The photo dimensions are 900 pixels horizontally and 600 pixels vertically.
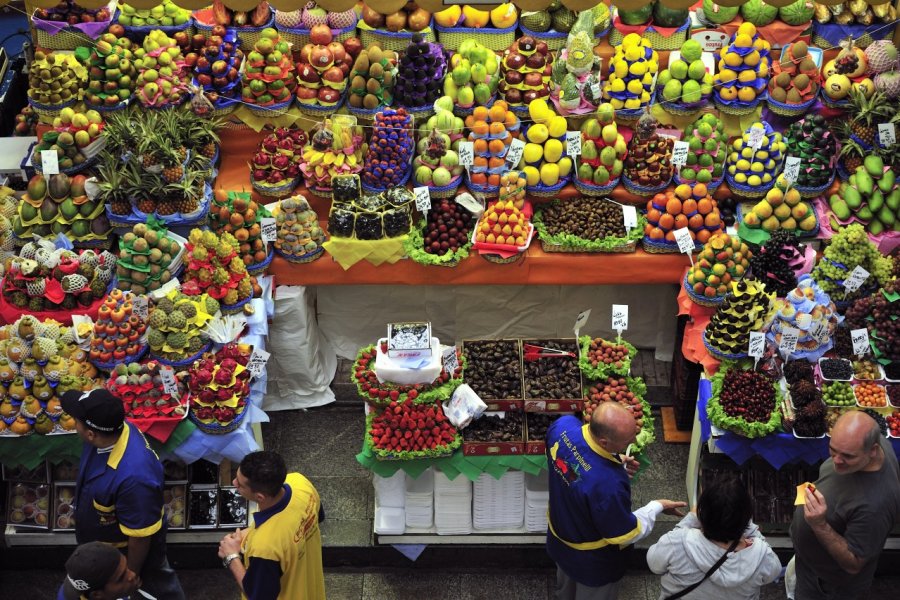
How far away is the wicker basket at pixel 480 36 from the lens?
7.10 m

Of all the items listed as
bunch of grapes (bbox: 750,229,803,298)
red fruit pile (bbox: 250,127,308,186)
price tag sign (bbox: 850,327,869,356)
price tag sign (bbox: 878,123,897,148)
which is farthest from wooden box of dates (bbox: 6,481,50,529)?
price tag sign (bbox: 878,123,897,148)

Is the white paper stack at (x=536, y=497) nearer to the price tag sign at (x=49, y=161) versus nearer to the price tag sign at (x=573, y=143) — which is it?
the price tag sign at (x=573, y=143)

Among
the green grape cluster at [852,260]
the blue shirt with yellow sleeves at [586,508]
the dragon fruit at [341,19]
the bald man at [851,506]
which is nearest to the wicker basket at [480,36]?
the dragon fruit at [341,19]

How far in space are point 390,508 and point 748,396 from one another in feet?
6.78

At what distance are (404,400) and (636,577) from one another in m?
1.64

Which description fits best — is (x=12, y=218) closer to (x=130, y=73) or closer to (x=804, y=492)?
(x=130, y=73)

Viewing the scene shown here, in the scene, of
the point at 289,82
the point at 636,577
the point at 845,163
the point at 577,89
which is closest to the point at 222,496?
the point at 636,577

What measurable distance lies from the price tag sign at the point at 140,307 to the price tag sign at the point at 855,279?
4.06 meters

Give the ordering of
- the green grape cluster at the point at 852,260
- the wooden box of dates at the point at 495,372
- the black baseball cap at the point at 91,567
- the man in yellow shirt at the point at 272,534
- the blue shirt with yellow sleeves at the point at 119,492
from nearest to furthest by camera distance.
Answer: the black baseball cap at the point at 91,567 < the man in yellow shirt at the point at 272,534 < the blue shirt with yellow sleeves at the point at 119,492 < the wooden box of dates at the point at 495,372 < the green grape cluster at the point at 852,260

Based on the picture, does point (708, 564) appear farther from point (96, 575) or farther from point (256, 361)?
point (256, 361)

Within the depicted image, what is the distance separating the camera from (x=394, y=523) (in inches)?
225

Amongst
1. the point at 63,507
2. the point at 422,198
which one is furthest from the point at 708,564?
the point at 63,507

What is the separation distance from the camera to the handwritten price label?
18.7 feet

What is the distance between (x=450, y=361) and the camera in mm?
5629
